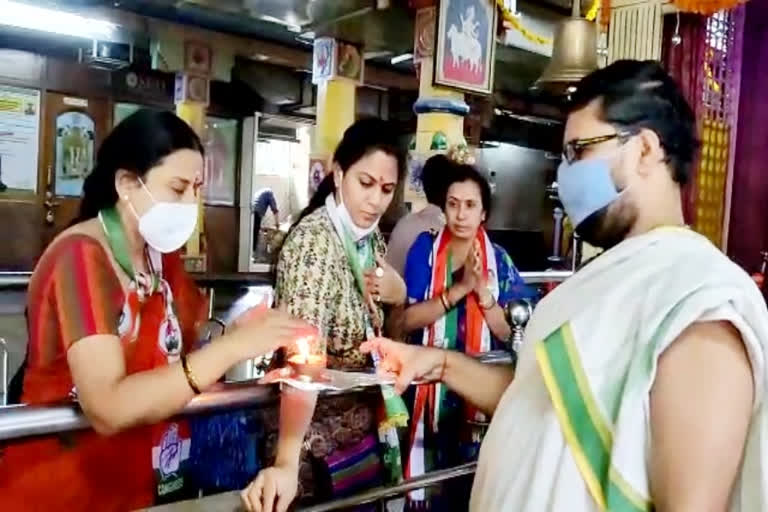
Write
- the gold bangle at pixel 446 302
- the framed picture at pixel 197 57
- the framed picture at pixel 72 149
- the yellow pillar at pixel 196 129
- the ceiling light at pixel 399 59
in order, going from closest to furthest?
the gold bangle at pixel 446 302
the framed picture at pixel 197 57
the yellow pillar at pixel 196 129
the framed picture at pixel 72 149
the ceiling light at pixel 399 59

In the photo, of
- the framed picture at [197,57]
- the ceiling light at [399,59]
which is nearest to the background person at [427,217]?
the framed picture at [197,57]

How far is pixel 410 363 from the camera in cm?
162

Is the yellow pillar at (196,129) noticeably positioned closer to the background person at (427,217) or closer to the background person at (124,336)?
the background person at (427,217)

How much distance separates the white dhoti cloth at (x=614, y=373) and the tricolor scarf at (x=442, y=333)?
3.63 feet

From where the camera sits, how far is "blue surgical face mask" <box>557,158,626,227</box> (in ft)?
4.01

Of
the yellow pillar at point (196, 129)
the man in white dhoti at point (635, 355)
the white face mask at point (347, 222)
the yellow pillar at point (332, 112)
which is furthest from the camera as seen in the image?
the yellow pillar at point (196, 129)

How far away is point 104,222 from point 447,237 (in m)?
1.43

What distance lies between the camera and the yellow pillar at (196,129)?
844cm

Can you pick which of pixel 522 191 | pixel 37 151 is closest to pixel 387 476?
pixel 37 151

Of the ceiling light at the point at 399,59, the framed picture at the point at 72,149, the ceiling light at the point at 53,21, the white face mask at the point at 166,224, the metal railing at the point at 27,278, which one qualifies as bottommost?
the metal railing at the point at 27,278

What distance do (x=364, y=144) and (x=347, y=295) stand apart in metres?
0.44

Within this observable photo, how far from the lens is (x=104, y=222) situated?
1.54 meters

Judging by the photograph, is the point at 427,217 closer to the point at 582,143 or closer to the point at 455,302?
the point at 455,302

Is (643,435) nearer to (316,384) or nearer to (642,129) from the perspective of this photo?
(642,129)
